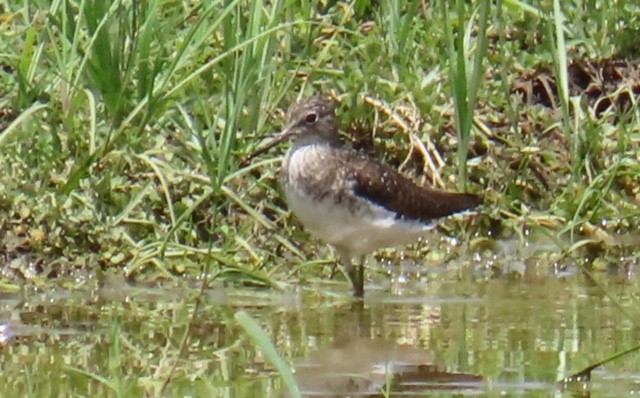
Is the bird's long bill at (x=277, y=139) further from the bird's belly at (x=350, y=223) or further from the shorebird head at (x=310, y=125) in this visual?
the bird's belly at (x=350, y=223)

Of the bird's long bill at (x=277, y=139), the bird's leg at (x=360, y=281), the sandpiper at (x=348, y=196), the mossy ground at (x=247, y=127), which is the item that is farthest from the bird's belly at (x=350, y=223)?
the bird's long bill at (x=277, y=139)

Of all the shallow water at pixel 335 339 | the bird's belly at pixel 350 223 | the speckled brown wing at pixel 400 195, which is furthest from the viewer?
the speckled brown wing at pixel 400 195

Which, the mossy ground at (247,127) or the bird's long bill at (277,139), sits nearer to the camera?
the mossy ground at (247,127)

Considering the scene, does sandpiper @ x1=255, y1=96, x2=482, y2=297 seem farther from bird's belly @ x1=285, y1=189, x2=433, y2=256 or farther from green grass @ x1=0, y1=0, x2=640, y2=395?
green grass @ x1=0, y1=0, x2=640, y2=395

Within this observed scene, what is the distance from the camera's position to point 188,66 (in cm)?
925

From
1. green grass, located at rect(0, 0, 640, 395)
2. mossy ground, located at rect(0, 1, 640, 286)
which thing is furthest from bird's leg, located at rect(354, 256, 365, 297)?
mossy ground, located at rect(0, 1, 640, 286)

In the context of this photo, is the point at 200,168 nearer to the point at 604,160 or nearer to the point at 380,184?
the point at 380,184

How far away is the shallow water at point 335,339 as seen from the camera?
19.4ft

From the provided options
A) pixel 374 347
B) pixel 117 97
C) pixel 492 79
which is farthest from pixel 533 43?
pixel 374 347

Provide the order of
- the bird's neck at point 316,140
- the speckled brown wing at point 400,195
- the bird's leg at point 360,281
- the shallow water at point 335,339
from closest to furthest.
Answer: the shallow water at point 335,339
the bird's leg at point 360,281
the speckled brown wing at point 400,195
the bird's neck at point 316,140

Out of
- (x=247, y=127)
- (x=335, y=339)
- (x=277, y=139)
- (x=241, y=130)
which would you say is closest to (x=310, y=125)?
(x=277, y=139)

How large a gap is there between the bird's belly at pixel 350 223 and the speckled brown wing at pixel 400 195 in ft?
0.17

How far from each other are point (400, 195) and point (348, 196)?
0.31m

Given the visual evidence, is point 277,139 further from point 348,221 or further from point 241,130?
point 348,221
